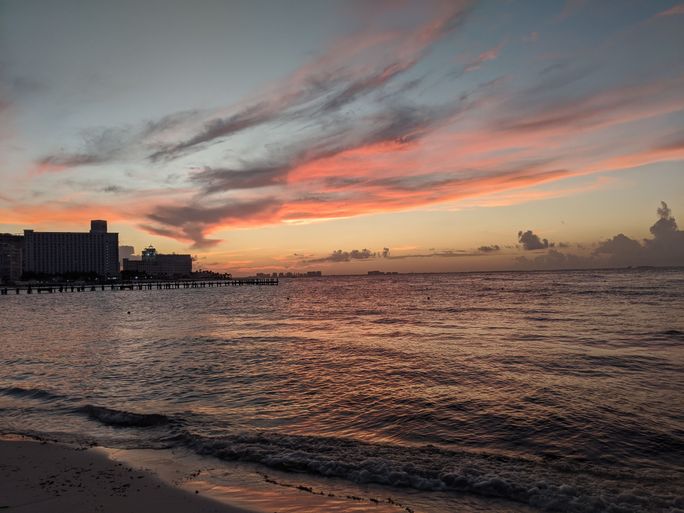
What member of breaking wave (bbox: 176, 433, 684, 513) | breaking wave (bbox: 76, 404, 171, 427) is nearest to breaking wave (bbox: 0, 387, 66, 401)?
breaking wave (bbox: 76, 404, 171, 427)

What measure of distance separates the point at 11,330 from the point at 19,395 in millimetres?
25407

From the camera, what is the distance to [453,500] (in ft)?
24.0

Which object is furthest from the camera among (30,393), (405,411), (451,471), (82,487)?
(30,393)

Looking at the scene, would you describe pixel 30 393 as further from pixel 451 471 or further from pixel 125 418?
pixel 451 471

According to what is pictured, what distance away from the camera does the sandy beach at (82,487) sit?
6766 millimetres

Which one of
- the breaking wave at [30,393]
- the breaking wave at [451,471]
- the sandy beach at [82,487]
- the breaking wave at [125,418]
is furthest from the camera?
the breaking wave at [30,393]

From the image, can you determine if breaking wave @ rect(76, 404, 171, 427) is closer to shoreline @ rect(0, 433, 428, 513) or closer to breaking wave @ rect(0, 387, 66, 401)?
shoreline @ rect(0, 433, 428, 513)

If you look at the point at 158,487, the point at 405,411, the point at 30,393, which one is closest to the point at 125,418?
the point at 158,487

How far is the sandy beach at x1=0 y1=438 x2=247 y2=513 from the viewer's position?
22.2 ft

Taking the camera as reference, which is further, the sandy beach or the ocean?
the ocean

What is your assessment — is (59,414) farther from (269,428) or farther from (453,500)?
(453,500)

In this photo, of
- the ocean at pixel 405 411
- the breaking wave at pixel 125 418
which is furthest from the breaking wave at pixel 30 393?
the breaking wave at pixel 125 418

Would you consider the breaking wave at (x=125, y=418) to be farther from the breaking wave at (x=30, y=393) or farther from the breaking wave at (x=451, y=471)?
the breaking wave at (x=30, y=393)

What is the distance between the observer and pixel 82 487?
747 centimetres
